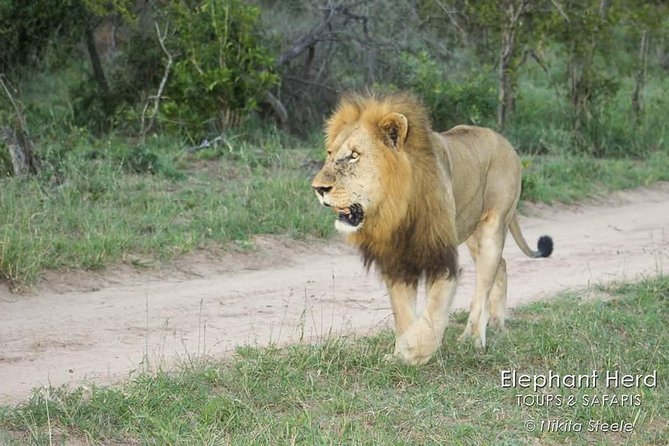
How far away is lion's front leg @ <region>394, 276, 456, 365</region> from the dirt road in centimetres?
63

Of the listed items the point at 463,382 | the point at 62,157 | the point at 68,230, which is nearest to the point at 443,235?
the point at 463,382

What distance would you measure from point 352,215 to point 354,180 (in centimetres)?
15

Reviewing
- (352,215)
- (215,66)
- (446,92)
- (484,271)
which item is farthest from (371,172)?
(446,92)

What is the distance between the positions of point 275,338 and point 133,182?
12.0 ft

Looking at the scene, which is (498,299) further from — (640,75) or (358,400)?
(640,75)

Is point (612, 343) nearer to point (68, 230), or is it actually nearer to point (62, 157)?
point (68, 230)

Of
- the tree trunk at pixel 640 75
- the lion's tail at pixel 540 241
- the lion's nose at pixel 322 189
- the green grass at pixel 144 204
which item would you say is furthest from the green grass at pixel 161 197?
the tree trunk at pixel 640 75

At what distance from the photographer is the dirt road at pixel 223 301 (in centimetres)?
519

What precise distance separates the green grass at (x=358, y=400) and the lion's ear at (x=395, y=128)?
0.97 m

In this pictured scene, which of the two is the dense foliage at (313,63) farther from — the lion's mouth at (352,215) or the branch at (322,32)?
the lion's mouth at (352,215)

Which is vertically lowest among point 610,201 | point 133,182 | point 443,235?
point 610,201

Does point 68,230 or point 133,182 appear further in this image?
point 133,182

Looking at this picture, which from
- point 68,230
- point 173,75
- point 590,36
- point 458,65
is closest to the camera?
point 68,230

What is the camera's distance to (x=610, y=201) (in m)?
10.7
